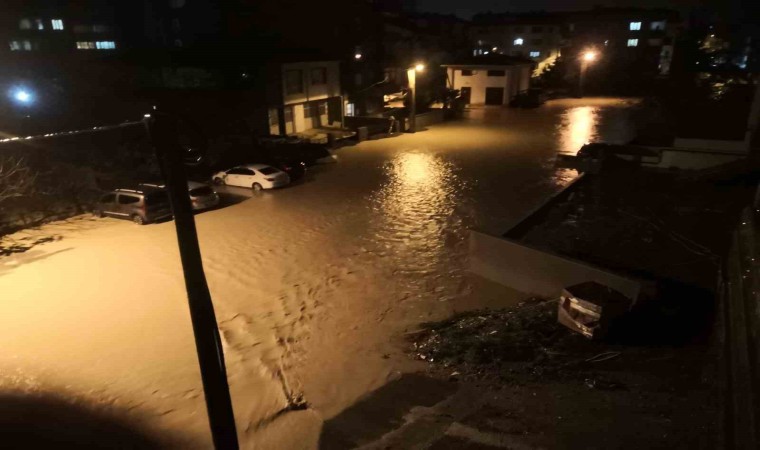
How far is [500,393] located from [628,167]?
18.3 meters

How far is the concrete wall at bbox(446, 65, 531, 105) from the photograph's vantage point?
1881 inches

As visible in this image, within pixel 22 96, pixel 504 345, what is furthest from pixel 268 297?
pixel 22 96

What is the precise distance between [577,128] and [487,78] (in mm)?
16390

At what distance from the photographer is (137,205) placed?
17.8 m

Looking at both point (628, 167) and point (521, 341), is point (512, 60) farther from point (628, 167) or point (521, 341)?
point (521, 341)

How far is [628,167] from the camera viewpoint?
73.7ft

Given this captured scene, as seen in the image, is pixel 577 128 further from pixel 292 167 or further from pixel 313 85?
pixel 292 167

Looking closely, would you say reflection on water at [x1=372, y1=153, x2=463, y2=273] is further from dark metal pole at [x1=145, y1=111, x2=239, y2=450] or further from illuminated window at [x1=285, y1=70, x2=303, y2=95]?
illuminated window at [x1=285, y1=70, x2=303, y2=95]

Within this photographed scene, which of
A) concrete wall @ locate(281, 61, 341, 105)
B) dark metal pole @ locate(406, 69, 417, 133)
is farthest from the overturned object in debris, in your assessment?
dark metal pole @ locate(406, 69, 417, 133)

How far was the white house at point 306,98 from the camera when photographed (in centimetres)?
3192

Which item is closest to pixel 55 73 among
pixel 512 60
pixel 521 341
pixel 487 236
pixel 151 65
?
pixel 151 65

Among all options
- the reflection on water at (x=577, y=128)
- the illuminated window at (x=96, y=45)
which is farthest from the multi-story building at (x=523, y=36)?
the illuminated window at (x=96, y=45)

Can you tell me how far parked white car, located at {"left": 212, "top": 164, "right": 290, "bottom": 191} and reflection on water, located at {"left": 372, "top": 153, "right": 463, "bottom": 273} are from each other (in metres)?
4.73

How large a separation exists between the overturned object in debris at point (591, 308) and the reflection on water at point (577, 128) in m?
18.4
